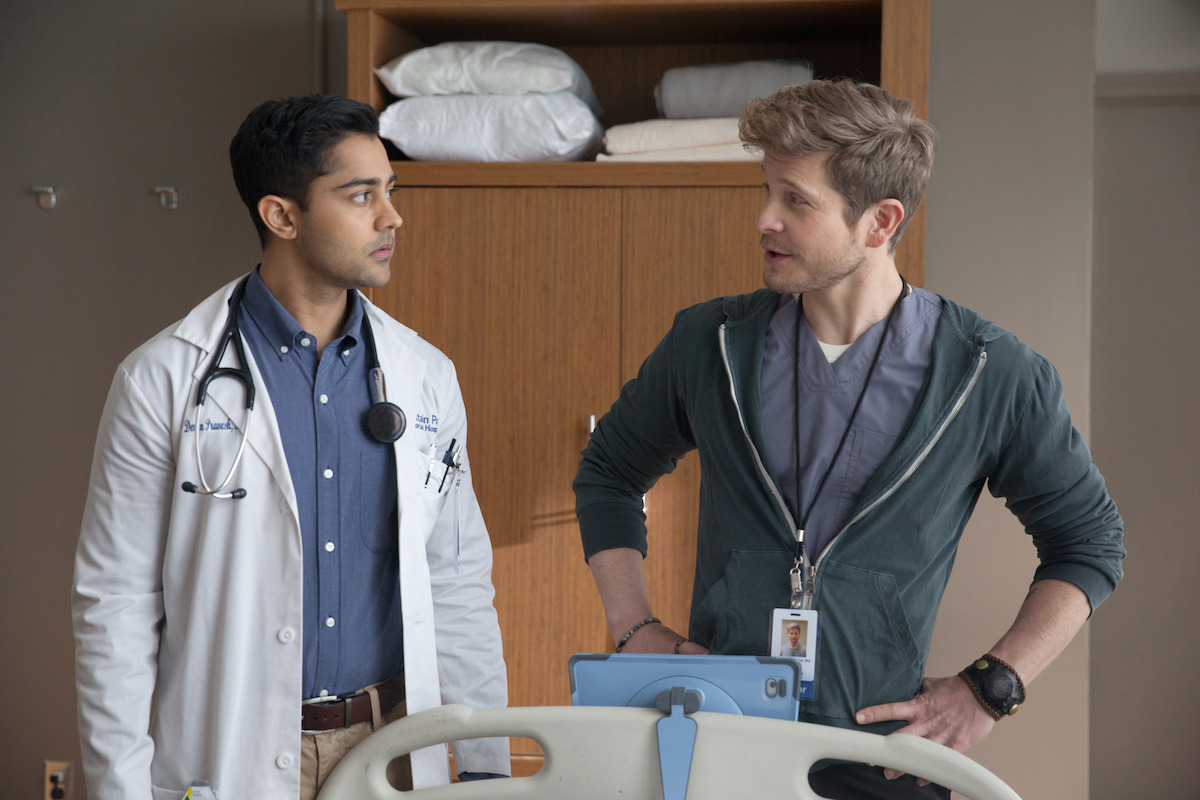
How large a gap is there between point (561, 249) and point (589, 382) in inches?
13.9

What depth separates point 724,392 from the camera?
1.51m

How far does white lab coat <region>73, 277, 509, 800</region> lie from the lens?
1455 mm

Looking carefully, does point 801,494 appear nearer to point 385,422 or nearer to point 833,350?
point 833,350

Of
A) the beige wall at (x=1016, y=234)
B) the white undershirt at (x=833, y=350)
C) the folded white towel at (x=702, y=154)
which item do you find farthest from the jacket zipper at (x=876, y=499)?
the beige wall at (x=1016, y=234)

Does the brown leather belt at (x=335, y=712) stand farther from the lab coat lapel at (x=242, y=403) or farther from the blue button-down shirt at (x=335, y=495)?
the lab coat lapel at (x=242, y=403)

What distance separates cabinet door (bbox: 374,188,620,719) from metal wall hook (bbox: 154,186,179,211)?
3.12 ft

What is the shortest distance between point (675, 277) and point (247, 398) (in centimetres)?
130

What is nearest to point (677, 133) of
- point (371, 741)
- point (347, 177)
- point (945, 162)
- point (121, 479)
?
point (945, 162)

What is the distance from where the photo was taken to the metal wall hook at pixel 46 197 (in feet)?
10.3

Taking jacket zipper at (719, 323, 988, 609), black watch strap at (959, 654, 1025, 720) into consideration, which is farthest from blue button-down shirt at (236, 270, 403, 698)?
black watch strap at (959, 654, 1025, 720)

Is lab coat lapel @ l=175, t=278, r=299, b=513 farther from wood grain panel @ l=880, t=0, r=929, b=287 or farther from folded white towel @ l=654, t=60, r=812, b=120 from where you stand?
wood grain panel @ l=880, t=0, r=929, b=287

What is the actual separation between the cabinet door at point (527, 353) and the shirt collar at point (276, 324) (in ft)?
3.14

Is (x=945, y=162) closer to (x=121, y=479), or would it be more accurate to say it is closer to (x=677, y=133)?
→ (x=677, y=133)

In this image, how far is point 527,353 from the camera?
258cm
